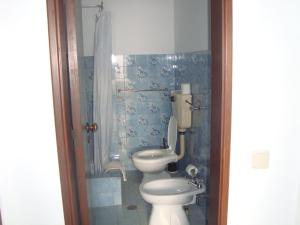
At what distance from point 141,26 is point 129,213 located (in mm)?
2238

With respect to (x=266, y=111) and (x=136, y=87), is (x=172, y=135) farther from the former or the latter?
(x=266, y=111)

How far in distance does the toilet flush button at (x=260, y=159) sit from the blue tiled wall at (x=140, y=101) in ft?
7.40

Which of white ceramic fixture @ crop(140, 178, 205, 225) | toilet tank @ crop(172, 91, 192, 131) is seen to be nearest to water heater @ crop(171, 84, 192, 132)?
toilet tank @ crop(172, 91, 192, 131)

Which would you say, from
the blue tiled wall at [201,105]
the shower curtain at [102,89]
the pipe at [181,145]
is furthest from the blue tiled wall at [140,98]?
the blue tiled wall at [201,105]

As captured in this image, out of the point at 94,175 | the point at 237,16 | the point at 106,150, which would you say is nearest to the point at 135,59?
the point at 106,150

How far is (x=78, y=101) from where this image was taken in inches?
49.6

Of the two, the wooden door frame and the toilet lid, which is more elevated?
the wooden door frame

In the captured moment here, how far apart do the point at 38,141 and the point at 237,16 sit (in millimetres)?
1014

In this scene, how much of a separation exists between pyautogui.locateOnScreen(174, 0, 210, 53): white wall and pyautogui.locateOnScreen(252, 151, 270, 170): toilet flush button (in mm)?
990

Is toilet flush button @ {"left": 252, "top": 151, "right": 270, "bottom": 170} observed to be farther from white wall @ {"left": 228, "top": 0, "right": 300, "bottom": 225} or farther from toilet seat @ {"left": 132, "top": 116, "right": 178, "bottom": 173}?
toilet seat @ {"left": 132, "top": 116, "right": 178, "bottom": 173}

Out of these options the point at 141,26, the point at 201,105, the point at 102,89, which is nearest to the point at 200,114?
the point at 201,105

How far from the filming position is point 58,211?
117 cm

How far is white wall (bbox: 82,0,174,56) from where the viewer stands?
10.5ft

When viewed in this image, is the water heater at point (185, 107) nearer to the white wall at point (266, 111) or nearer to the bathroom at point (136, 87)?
the bathroom at point (136, 87)
